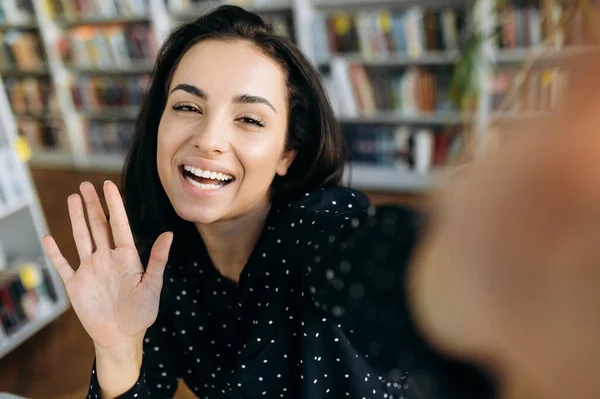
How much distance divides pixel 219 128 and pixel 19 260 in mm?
1650

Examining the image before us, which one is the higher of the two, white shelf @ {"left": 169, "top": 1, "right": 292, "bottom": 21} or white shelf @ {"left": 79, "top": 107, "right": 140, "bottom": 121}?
white shelf @ {"left": 169, "top": 1, "right": 292, "bottom": 21}

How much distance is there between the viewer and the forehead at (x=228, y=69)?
64 cm

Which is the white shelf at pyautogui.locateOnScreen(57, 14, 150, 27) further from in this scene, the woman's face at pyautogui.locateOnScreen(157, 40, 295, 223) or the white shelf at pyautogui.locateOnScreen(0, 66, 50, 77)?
the woman's face at pyautogui.locateOnScreen(157, 40, 295, 223)

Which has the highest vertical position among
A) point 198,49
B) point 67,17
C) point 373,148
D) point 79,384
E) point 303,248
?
point 67,17

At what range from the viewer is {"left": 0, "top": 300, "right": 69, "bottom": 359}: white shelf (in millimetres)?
1654

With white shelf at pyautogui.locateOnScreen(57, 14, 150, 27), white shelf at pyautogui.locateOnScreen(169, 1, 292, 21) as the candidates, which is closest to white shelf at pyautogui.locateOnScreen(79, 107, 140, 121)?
white shelf at pyautogui.locateOnScreen(57, 14, 150, 27)

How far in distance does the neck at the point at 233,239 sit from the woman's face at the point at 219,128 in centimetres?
6

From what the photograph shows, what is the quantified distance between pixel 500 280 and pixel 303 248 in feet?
1.53

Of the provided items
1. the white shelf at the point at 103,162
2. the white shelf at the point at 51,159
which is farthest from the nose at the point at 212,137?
the white shelf at the point at 51,159

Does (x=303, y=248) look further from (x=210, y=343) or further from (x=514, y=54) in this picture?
(x=514, y=54)

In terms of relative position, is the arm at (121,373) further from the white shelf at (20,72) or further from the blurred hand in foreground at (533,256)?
the white shelf at (20,72)

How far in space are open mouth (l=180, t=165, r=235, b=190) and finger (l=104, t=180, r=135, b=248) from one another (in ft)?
0.33

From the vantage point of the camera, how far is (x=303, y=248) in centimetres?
64

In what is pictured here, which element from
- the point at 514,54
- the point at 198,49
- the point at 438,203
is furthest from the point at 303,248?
the point at 514,54
